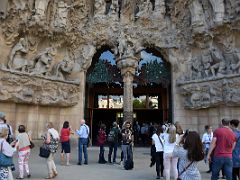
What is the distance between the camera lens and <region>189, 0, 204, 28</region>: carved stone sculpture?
478 inches

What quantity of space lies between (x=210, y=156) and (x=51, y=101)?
354 inches

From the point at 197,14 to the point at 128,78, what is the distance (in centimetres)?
408

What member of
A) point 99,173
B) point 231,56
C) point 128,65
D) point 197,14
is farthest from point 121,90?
point 99,173

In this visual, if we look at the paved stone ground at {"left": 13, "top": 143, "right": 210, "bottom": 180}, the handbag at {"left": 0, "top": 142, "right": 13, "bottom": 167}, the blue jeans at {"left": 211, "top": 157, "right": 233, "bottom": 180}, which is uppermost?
the handbag at {"left": 0, "top": 142, "right": 13, "bottom": 167}

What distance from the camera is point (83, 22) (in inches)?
533

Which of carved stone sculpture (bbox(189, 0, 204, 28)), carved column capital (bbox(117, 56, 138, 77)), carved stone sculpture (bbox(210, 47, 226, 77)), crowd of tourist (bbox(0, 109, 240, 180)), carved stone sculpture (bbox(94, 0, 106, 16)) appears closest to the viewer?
crowd of tourist (bbox(0, 109, 240, 180))

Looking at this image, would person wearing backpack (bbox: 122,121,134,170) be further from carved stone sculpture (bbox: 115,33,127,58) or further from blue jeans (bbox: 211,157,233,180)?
carved stone sculpture (bbox: 115,33,127,58)

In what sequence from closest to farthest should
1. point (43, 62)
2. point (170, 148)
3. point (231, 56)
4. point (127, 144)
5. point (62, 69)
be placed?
point (170, 148), point (127, 144), point (231, 56), point (43, 62), point (62, 69)

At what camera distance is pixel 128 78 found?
13.2 metres

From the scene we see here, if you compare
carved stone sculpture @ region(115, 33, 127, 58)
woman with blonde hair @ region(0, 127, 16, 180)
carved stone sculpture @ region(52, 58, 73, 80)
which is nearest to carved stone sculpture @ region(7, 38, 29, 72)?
carved stone sculpture @ region(52, 58, 73, 80)

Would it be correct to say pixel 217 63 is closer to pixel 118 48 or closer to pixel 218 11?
pixel 218 11

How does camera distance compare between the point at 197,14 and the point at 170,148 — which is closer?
the point at 170,148

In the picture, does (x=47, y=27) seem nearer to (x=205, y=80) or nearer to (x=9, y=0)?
(x=9, y=0)

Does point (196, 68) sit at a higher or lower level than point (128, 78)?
higher
